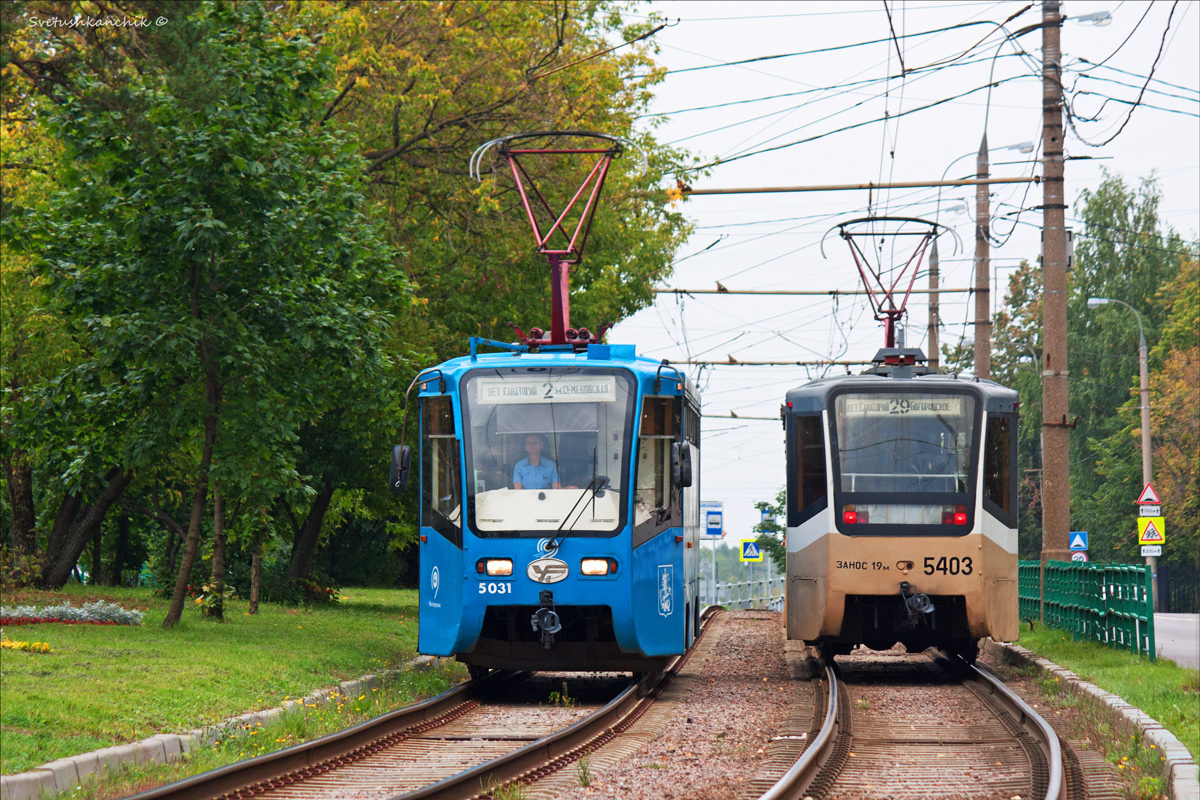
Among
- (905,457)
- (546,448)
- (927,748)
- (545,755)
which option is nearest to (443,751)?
(545,755)

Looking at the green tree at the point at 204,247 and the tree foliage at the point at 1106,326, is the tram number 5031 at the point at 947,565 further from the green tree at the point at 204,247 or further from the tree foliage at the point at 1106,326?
the tree foliage at the point at 1106,326

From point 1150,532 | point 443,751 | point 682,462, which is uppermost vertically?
point 682,462

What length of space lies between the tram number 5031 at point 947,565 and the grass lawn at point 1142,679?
4.83ft

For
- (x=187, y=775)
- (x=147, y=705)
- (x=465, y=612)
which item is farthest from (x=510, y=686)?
(x=187, y=775)

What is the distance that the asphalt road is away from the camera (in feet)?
58.8

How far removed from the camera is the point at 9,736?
8.56m

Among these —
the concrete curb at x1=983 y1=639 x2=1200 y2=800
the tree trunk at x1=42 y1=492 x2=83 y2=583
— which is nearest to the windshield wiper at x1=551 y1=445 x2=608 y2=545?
the concrete curb at x1=983 y1=639 x2=1200 y2=800

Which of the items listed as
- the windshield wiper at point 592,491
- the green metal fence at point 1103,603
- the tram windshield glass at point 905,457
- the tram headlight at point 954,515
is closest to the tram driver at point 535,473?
the windshield wiper at point 592,491

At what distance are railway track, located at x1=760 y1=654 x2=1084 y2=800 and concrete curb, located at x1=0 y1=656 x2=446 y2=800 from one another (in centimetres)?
389

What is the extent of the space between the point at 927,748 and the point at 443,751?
3.52m

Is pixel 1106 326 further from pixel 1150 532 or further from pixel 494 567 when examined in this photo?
pixel 494 567

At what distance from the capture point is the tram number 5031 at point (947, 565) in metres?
14.3

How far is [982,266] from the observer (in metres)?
27.5

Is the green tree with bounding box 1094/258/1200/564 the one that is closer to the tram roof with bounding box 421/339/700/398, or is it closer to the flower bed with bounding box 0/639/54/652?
the tram roof with bounding box 421/339/700/398
